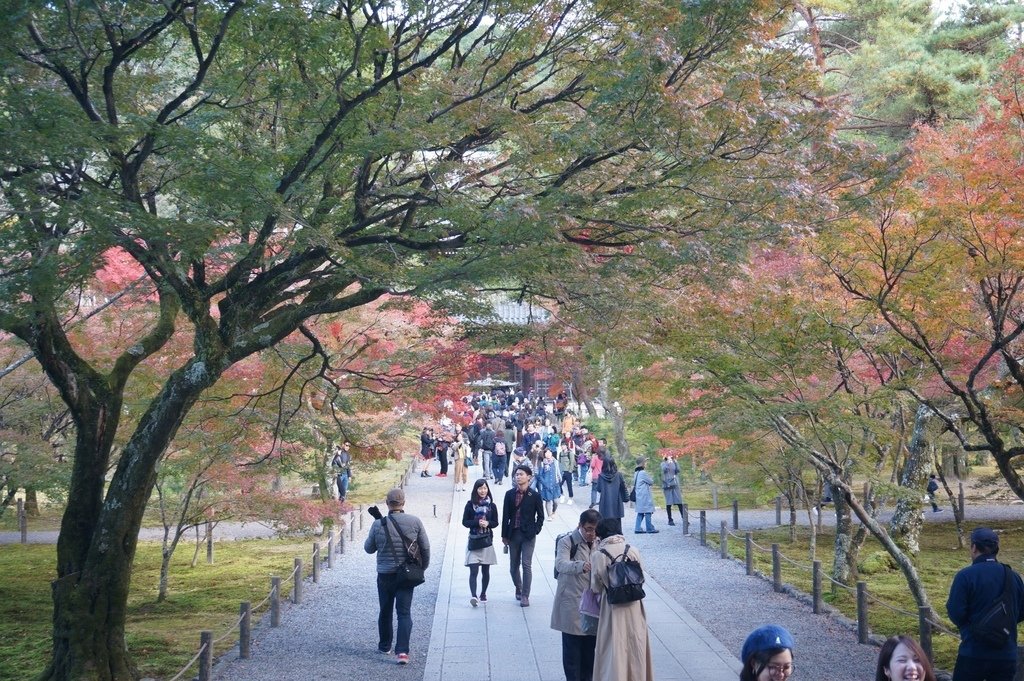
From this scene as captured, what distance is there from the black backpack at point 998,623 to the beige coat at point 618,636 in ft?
7.09

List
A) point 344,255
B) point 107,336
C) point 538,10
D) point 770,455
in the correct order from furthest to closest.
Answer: point 770,455 → point 107,336 → point 538,10 → point 344,255

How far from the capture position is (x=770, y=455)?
17.3 metres

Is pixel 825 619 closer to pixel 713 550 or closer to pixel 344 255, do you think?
pixel 713 550

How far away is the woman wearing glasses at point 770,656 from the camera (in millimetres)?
3742

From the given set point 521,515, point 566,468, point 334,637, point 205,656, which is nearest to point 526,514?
point 521,515

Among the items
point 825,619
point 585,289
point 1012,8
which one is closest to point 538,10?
point 585,289

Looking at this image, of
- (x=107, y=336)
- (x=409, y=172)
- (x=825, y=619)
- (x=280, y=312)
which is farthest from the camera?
(x=107, y=336)

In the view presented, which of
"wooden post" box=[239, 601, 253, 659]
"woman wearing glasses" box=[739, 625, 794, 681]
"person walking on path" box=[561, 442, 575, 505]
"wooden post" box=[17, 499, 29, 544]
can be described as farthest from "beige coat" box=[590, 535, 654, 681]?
"person walking on path" box=[561, 442, 575, 505]

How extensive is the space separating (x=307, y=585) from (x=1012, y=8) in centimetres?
1719

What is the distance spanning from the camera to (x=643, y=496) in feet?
64.2

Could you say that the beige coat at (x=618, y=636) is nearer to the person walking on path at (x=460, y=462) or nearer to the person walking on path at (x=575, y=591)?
the person walking on path at (x=575, y=591)

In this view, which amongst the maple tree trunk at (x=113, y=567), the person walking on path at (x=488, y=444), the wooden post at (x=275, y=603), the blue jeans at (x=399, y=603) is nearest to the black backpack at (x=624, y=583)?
the blue jeans at (x=399, y=603)

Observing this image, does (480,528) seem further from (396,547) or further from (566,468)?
(566,468)

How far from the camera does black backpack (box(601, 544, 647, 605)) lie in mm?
6547
